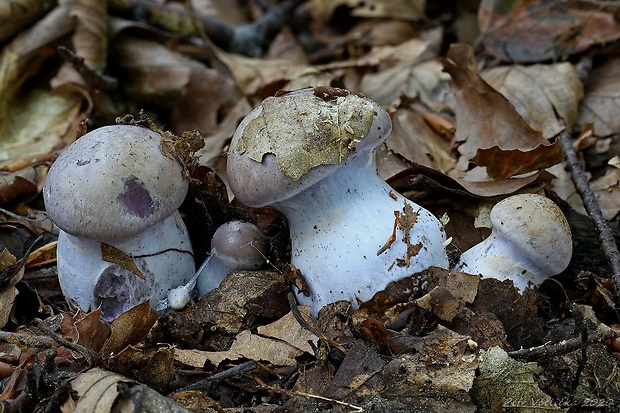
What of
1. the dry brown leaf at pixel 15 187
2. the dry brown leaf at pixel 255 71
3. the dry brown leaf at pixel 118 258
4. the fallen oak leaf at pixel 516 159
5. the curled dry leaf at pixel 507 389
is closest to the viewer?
the curled dry leaf at pixel 507 389

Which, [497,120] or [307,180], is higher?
[307,180]

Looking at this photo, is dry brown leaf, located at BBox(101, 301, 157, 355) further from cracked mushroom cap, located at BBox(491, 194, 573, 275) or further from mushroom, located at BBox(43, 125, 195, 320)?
cracked mushroom cap, located at BBox(491, 194, 573, 275)

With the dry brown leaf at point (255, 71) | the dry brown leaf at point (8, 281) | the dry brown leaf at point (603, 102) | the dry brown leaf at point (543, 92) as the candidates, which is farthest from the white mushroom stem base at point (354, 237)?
the dry brown leaf at point (255, 71)

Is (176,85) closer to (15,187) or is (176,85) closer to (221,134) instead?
(221,134)

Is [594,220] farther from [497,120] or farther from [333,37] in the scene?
[333,37]

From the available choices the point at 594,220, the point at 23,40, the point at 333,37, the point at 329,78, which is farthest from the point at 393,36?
the point at 594,220

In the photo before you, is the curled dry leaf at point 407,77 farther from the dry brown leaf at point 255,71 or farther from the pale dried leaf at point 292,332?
the pale dried leaf at point 292,332

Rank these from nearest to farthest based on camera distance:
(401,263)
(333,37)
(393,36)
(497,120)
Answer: (401,263), (497,120), (393,36), (333,37)
